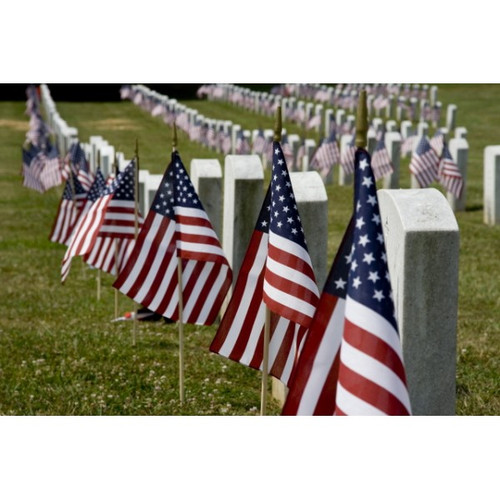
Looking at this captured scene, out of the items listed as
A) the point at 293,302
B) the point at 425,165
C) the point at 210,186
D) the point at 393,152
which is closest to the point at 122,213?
the point at 210,186

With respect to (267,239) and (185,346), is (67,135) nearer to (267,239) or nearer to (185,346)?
(185,346)

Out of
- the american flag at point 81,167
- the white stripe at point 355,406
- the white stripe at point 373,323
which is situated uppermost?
the white stripe at point 373,323

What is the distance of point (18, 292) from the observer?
45.2 feet

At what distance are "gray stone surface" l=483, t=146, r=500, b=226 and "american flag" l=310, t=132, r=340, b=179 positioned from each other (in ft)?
26.8

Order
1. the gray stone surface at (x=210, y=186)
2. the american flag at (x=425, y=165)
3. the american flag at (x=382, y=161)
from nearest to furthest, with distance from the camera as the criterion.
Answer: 1. the gray stone surface at (x=210, y=186)
2. the american flag at (x=425, y=165)
3. the american flag at (x=382, y=161)

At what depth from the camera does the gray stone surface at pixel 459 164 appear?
66.4 feet

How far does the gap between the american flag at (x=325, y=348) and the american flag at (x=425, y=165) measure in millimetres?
16469

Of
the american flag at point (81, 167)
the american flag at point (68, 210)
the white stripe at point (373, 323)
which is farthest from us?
the american flag at point (81, 167)

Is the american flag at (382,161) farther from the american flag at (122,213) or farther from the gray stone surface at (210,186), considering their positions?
the american flag at (122,213)

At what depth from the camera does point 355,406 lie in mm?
5238

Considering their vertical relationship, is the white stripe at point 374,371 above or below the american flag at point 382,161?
above

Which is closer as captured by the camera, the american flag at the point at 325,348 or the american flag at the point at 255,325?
the american flag at the point at 325,348

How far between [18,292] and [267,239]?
715 cm

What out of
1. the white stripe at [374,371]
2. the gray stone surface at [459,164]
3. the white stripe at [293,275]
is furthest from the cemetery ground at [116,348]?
the white stripe at [374,371]
